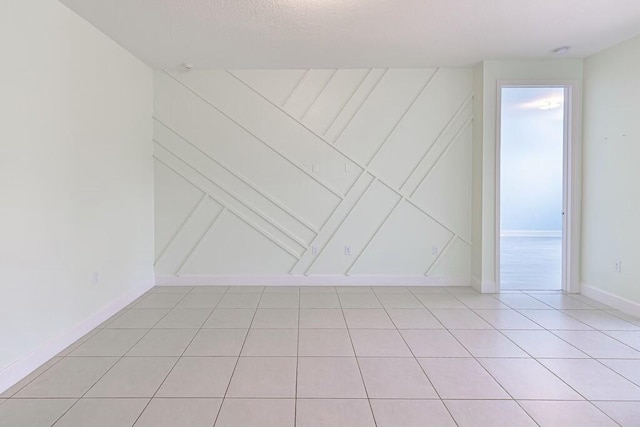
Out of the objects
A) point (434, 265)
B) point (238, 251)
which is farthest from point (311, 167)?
point (434, 265)

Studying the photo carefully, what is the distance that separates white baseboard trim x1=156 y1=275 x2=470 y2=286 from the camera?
4605mm

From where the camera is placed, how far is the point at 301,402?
213 centimetres

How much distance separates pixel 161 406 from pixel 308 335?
49.2 inches

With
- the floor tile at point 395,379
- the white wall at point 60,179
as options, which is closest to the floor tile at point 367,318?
the floor tile at point 395,379

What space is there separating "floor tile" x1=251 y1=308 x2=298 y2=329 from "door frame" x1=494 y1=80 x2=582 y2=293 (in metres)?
2.33

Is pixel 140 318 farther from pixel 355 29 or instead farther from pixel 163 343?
pixel 355 29

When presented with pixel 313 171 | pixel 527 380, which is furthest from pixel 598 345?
pixel 313 171

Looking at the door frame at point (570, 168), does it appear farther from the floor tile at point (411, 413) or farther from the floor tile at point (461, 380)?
the floor tile at point (411, 413)

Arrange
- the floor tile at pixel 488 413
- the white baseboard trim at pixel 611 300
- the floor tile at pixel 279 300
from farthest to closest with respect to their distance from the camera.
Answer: the floor tile at pixel 279 300 < the white baseboard trim at pixel 611 300 < the floor tile at pixel 488 413

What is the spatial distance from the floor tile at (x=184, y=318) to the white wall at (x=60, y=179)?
54 centimetres

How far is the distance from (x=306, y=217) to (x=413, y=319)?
171 centimetres

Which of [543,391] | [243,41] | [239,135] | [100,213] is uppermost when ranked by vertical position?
[243,41]

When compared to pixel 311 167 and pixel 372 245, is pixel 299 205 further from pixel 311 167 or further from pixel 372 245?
pixel 372 245

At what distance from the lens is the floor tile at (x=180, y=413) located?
6.38ft
